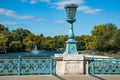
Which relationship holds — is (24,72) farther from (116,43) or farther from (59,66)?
(116,43)

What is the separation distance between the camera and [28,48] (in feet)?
381

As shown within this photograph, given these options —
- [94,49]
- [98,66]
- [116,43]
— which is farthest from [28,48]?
[98,66]

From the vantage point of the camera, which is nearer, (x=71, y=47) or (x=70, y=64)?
(x=70, y=64)

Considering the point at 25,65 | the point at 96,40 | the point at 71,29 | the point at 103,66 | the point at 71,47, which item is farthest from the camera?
the point at 96,40

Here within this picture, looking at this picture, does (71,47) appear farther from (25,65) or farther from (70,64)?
(25,65)

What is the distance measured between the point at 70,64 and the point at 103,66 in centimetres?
219

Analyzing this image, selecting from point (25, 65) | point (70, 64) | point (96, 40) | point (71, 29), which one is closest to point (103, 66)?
point (70, 64)

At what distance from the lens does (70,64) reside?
52.5 ft

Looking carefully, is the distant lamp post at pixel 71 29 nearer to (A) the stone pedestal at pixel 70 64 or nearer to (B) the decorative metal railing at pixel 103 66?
(A) the stone pedestal at pixel 70 64

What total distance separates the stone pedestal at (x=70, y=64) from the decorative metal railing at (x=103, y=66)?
0.76 metres

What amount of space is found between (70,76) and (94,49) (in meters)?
87.3

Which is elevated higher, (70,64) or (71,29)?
(71,29)

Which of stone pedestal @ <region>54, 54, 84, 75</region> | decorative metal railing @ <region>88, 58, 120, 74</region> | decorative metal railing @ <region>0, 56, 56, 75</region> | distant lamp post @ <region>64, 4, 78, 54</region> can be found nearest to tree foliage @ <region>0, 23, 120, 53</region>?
decorative metal railing @ <region>88, 58, 120, 74</region>

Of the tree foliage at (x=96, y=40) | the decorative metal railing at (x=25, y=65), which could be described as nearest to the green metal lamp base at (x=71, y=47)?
the decorative metal railing at (x=25, y=65)
